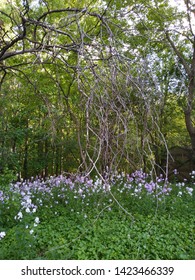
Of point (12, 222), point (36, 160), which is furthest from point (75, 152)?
point (12, 222)

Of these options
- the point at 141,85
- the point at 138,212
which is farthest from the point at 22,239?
the point at 138,212

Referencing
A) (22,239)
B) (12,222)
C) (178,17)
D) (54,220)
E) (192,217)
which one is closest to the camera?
(22,239)

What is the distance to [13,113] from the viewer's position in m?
8.98

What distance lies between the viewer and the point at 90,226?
3578 mm

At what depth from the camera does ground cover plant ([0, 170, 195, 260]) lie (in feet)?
9.35

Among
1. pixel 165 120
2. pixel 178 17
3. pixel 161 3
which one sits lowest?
pixel 165 120

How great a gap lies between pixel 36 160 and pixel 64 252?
298 inches

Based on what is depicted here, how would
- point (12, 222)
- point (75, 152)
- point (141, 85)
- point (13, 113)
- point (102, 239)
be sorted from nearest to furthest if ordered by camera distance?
point (141, 85) → point (102, 239) → point (12, 222) → point (13, 113) → point (75, 152)

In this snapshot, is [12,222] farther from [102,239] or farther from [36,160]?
[36,160]

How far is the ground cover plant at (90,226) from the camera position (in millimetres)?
2850

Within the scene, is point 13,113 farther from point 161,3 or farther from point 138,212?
point 138,212

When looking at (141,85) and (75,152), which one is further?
(75,152)

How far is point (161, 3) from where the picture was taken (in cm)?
763

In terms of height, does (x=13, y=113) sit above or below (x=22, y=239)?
above
